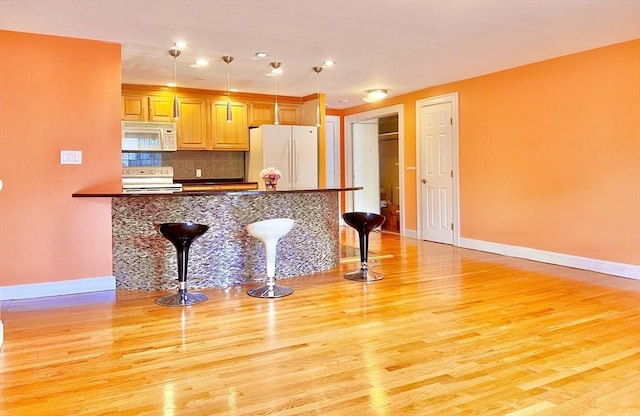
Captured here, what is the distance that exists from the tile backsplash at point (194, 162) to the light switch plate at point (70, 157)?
2.37 metres

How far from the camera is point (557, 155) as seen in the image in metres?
5.45

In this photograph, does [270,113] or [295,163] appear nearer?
[295,163]

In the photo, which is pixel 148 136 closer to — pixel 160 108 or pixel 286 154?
pixel 160 108

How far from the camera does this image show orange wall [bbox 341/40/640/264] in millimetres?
4809

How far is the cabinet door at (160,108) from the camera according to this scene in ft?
21.8

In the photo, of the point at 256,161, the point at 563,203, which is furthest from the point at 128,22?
the point at 563,203

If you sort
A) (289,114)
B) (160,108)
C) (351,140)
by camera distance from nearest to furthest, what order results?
1. (160,108)
2. (289,114)
3. (351,140)

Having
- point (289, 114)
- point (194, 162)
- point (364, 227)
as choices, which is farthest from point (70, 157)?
point (289, 114)

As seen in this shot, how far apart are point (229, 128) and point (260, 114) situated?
1.84ft

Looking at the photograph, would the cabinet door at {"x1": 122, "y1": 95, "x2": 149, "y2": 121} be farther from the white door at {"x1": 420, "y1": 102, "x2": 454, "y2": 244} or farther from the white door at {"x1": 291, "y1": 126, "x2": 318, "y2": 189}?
the white door at {"x1": 420, "y1": 102, "x2": 454, "y2": 244}

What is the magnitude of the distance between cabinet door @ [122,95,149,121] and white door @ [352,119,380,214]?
158 inches

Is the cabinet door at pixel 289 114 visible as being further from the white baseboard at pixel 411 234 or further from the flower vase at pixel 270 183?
the flower vase at pixel 270 183

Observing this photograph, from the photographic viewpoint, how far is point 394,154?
9.00 m

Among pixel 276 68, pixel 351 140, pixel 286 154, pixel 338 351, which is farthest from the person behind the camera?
pixel 351 140
